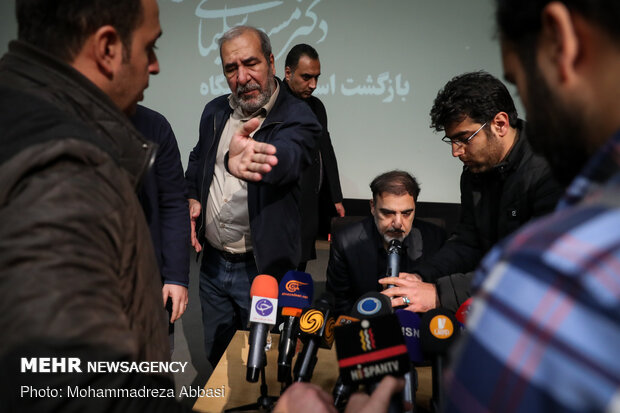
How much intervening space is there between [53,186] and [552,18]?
611mm

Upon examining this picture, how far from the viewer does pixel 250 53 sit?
6.84 ft

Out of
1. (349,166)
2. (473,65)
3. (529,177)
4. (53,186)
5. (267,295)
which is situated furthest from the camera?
(349,166)

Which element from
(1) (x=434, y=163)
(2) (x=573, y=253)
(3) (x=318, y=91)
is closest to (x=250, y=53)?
(2) (x=573, y=253)

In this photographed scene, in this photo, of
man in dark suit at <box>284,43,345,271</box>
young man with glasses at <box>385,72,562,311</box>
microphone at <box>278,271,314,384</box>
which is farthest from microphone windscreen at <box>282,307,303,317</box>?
man in dark suit at <box>284,43,345,271</box>

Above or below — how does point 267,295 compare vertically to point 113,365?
below

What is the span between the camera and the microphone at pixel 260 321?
1.31m

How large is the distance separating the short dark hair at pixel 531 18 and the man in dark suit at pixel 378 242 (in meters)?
1.84

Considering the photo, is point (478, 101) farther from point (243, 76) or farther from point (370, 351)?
point (370, 351)

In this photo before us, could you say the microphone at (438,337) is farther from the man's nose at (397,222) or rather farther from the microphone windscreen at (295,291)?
the man's nose at (397,222)

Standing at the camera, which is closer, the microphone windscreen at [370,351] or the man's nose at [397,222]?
the microphone windscreen at [370,351]

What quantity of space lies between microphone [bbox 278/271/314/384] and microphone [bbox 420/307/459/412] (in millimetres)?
404

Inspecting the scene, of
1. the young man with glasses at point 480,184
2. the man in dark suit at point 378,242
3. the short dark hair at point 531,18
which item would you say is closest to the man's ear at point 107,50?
the short dark hair at point 531,18

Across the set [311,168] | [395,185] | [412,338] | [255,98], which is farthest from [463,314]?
[311,168]

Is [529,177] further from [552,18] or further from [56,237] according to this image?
[56,237]
